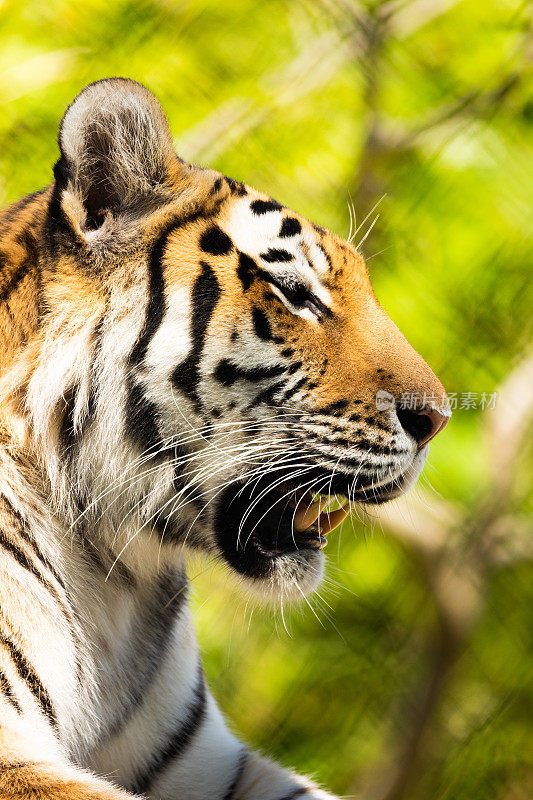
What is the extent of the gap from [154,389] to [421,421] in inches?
14.0

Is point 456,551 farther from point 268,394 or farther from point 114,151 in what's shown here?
point 114,151

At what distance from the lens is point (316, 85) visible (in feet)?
7.80

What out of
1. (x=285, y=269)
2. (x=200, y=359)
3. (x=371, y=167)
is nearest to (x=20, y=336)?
(x=200, y=359)

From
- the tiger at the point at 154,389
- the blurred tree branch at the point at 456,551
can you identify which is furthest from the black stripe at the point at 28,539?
the blurred tree branch at the point at 456,551

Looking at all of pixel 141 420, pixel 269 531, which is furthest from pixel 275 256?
pixel 269 531

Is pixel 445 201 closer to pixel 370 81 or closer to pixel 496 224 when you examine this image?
pixel 496 224

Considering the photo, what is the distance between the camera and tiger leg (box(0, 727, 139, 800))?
2.86ft

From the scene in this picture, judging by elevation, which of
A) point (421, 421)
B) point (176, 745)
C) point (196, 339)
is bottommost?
point (176, 745)

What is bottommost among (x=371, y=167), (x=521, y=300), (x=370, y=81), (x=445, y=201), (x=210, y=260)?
(x=521, y=300)

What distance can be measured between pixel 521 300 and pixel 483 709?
1258mm

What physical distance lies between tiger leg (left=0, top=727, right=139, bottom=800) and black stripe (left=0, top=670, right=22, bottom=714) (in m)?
0.04

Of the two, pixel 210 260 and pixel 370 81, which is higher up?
pixel 210 260

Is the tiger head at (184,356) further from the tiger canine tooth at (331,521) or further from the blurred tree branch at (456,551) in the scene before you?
the blurred tree branch at (456,551)

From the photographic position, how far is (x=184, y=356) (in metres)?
1.11
